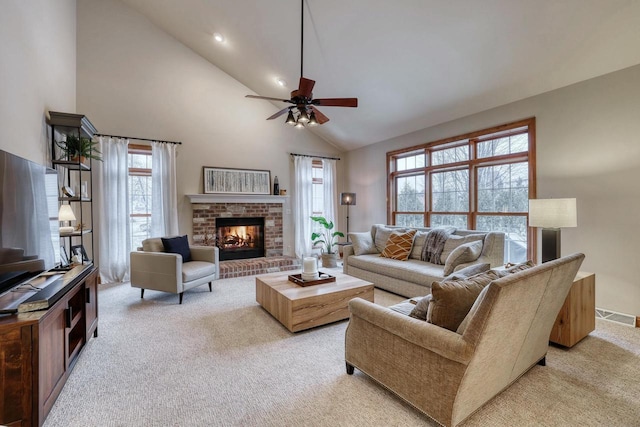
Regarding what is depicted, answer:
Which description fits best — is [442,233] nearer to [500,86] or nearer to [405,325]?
[500,86]

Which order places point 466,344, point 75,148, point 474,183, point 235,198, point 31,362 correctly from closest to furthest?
point 466,344
point 31,362
point 75,148
point 474,183
point 235,198

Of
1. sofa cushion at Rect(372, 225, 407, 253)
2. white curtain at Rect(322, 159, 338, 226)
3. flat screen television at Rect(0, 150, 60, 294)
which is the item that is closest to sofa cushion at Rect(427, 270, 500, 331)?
flat screen television at Rect(0, 150, 60, 294)

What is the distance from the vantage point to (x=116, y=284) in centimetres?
477

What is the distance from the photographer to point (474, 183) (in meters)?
4.64

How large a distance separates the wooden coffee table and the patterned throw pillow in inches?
49.3

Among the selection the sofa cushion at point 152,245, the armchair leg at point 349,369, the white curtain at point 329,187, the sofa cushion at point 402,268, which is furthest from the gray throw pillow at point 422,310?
the white curtain at point 329,187

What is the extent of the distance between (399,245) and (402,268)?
0.62 m

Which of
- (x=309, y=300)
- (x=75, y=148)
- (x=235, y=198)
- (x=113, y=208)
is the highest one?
(x=75, y=148)

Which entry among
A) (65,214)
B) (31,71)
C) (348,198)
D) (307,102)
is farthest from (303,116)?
(348,198)

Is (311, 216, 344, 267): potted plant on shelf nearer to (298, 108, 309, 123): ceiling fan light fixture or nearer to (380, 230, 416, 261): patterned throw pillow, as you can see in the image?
(380, 230, 416, 261): patterned throw pillow

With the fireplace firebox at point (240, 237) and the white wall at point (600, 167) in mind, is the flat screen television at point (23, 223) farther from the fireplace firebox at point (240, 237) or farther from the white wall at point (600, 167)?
the white wall at point (600, 167)

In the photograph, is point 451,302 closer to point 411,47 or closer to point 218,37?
point 411,47

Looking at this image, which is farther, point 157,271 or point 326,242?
point 326,242

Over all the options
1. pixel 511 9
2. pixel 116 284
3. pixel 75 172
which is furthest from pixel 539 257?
pixel 75 172
